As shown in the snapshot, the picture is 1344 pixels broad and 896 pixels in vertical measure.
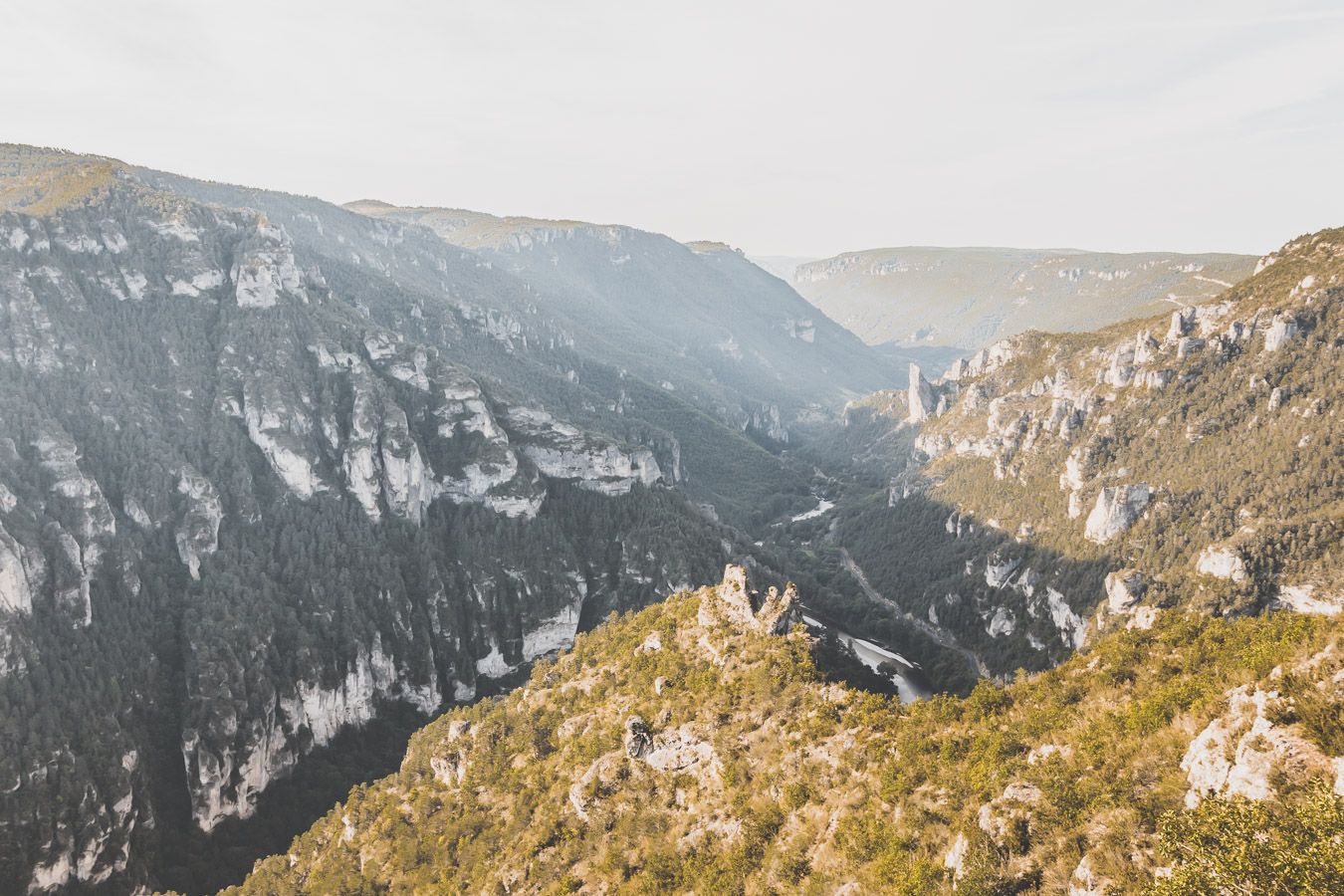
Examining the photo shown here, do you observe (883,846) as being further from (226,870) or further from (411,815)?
(226,870)

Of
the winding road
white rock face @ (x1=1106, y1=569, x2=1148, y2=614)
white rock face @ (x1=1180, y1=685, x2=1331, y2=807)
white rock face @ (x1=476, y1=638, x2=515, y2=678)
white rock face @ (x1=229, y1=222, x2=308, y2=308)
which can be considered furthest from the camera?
white rock face @ (x1=229, y1=222, x2=308, y2=308)

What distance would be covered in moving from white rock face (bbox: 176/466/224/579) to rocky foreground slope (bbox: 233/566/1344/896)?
249 ft

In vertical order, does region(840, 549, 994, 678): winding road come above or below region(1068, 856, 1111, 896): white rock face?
below

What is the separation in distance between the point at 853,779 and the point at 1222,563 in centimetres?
10911

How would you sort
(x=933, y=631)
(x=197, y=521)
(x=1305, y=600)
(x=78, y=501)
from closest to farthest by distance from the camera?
(x=1305, y=600), (x=78, y=501), (x=197, y=521), (x=933, y=631)

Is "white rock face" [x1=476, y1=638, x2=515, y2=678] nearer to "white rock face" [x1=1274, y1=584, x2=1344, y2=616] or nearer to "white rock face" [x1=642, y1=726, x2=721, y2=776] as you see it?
"white rock face" [x1=642, y1=726, x2=721, y2=776]

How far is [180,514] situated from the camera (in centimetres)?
14325

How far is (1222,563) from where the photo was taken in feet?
382

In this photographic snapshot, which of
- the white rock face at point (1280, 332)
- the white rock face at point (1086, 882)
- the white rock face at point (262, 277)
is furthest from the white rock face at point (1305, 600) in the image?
the white rock face at point (262, 277)

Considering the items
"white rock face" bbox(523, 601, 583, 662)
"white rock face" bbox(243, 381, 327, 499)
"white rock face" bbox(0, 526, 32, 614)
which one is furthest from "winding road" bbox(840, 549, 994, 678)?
"white rock face" bbox(0, 526, 32, 614)

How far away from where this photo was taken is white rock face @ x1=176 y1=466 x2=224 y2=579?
139m

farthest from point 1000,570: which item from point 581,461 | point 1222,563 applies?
point 581,461

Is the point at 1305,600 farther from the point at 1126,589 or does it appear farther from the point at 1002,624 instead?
the point at 1002,624

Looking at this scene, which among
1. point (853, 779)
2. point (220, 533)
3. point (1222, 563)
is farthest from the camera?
point (220, 533)
